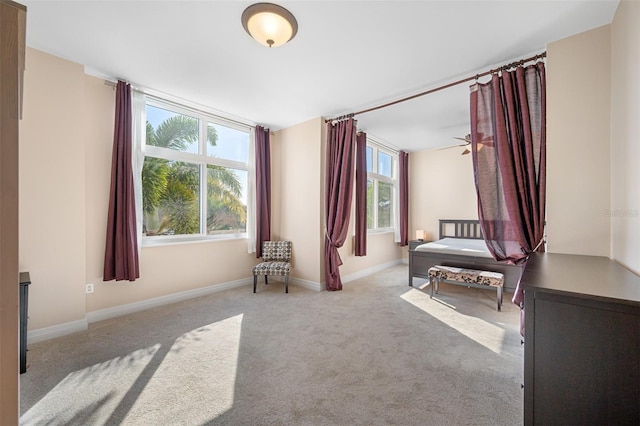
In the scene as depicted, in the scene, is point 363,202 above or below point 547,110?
below

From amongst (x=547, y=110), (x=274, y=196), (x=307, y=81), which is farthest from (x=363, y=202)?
(x=547, y=110)

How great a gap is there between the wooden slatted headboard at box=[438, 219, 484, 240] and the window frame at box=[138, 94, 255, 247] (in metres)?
4.46

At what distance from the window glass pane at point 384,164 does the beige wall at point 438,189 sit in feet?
2.18

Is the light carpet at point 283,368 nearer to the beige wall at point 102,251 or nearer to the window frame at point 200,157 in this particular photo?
the beige wall at point 102,251

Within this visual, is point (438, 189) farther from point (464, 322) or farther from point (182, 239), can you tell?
point (182, 239)

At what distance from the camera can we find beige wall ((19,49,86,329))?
8.01 feet

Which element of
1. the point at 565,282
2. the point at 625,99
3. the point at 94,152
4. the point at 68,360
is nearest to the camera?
the point at 565,282

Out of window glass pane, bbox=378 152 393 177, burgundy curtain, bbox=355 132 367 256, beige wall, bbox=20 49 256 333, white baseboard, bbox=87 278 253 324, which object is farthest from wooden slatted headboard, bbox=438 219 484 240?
beige wall, bbox=20 49 256 333

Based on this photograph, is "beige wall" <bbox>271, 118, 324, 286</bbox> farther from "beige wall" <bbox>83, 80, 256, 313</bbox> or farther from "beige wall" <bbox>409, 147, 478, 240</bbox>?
"beige wall" <bbox>409, 147, 478, 240</bbox>

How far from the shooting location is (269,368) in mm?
2049

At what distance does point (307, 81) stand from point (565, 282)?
2914 mm

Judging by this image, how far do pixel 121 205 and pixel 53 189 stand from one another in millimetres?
574

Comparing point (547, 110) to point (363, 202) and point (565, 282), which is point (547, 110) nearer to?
point (565, 282)

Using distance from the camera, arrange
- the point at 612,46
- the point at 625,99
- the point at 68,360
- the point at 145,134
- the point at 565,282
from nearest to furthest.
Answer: the point at 565,282 → the point at 625,99 → the point at 612,46 → the point at 68,360 → the point at 145,134
